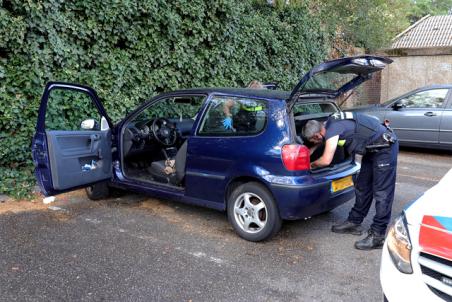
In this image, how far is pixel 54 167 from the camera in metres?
4.34

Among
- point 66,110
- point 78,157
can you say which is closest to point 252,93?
point 78,157

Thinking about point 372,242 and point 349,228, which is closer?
point 372,242

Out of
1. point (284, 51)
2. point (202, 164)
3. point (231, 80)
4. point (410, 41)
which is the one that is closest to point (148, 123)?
point (202, 164)

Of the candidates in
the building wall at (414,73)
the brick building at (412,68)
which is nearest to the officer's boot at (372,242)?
the brick building at (412,68)

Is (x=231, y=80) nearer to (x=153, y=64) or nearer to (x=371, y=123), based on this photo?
(x=153, y=64)

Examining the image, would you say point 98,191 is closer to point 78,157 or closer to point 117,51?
point 78,157

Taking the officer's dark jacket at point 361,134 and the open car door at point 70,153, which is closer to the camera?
the officer's dark jacket at point 361,134

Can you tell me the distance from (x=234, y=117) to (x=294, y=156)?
0.83 meters

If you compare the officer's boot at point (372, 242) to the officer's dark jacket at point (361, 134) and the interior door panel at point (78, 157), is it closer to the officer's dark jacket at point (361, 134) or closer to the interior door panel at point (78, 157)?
the officer's dark jacket at point (361, 134)

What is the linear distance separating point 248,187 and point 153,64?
13.6ft

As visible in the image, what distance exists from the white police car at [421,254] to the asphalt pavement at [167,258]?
3.02 feet

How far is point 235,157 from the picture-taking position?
4242mm

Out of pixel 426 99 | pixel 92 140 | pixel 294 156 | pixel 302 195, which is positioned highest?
pixel 426 99

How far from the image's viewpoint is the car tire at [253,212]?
13.4ft
